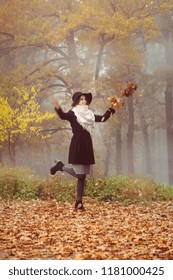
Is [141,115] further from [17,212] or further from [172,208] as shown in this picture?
[17,212]

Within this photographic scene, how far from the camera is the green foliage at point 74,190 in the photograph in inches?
314

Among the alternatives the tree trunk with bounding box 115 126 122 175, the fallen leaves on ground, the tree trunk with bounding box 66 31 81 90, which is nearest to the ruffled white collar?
the fallen leaves on ground

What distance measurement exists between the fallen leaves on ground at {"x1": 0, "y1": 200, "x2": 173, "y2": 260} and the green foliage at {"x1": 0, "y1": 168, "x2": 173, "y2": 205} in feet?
1.18

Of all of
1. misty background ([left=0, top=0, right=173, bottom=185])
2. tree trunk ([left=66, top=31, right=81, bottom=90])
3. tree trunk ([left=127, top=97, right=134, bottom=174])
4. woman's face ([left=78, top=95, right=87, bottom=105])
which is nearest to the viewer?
woman's face ([left=78, top=95, right=87, bottom=105])

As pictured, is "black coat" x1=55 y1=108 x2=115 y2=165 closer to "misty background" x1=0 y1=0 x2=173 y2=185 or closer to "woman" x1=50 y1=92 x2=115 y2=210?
"woman" x1=50 y1=92 x2=115 y2=210

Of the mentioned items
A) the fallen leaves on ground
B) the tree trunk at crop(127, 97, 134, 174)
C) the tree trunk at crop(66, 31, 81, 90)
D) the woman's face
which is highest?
the tree trunk at crop(66, 31, 81, 90)

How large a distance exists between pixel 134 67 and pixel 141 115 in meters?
2.47

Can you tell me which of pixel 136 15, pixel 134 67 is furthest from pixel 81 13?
pixel 134 67

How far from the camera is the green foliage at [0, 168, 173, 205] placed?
26.2 feet

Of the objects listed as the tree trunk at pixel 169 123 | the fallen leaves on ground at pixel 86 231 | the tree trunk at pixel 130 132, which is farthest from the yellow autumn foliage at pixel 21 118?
the fallen leaves on ground at pixel 86 231

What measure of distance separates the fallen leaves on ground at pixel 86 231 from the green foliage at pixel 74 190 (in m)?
0.36

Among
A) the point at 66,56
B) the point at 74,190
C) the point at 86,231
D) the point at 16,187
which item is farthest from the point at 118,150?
the point at 86,231

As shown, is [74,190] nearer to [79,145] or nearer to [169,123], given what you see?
[79,145]

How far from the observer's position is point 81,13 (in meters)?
13.6
